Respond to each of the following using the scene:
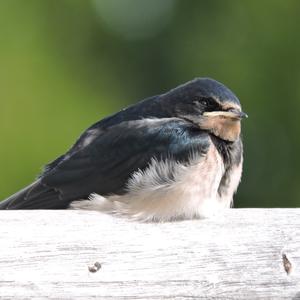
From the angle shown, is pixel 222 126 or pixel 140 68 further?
pixel 140 68

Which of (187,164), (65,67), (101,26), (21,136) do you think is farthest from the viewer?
(101,26)

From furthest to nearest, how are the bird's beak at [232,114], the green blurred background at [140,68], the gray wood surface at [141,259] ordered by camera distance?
the green blurred background at [140,68] < the bird's beak at [232,114] < the gray wood surface at [141,259]

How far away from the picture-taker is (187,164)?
3.82 meters

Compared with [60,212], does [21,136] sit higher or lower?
lower

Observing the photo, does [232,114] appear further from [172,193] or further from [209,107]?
[172,193]

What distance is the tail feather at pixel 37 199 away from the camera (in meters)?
3.79

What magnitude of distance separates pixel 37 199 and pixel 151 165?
0.38 meters

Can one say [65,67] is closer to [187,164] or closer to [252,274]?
[187,164]

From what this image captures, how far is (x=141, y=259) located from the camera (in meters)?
3.17

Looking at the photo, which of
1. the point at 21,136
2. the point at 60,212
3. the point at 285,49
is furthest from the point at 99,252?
the point at 285,49

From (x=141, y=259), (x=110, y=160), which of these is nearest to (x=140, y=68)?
(x=110, y=160)

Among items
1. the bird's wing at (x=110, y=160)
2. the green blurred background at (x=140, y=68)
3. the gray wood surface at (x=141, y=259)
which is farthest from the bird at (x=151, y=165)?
the green blurred background at (x=140, y=68)

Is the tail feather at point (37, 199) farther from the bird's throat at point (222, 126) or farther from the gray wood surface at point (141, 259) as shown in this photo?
the bird's throat at point (222, 126)

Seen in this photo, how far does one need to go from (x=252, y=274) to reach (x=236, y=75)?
23.3 ft
